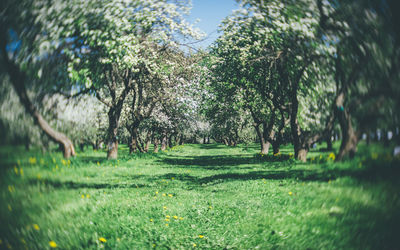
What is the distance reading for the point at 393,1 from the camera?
1.38 meters

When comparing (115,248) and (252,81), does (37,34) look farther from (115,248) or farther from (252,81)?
Result: (115,248)

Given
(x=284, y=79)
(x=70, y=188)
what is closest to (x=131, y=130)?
(x=70, y=188)

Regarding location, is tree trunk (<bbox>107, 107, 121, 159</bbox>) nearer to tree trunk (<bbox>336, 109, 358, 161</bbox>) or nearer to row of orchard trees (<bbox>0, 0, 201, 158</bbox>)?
row of orchard trees (<bbox>0, 0, 201, 158</bbox>)

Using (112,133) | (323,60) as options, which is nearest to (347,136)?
(323,60)

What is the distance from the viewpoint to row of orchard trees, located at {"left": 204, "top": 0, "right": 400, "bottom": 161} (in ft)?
4.67

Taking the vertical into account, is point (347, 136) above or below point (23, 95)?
below

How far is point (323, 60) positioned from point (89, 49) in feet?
5.51

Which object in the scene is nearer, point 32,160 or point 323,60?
point 32,160

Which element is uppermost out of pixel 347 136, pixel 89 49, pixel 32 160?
pixel 89 49

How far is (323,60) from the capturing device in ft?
5.88

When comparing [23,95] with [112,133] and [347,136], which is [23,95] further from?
[347,136]

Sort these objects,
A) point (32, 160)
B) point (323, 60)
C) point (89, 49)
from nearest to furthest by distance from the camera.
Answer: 1. point (32, 160)
2. point (323, 60)
3. point (89, 49)

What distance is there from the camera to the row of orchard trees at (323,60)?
1.42 meters

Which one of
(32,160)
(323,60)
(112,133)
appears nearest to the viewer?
(32,160)
